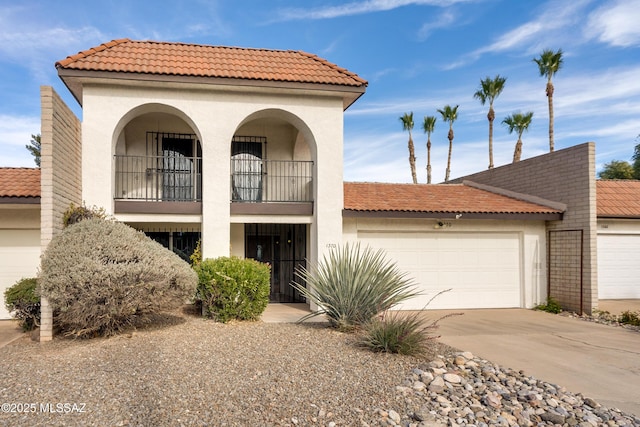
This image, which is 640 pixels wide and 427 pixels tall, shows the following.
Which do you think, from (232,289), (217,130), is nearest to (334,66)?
(217,130)

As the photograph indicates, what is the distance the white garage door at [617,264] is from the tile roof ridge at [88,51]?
51.0ft

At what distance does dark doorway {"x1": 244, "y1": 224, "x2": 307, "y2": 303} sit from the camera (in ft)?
46.6

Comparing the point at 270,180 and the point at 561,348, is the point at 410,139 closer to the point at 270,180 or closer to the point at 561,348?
the point at 270,180

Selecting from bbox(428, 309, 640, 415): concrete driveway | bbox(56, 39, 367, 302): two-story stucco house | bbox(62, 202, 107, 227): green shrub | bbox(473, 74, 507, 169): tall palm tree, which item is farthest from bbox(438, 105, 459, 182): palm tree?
bbox(62, 202, 107, 227): green shrub

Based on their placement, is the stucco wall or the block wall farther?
the stucco wall

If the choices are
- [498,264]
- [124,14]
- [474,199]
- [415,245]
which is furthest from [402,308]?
[124,14]

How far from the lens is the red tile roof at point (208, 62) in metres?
11.1

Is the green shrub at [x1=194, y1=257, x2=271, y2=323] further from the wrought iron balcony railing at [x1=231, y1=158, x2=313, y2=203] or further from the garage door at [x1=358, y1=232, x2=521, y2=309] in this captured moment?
the wrought iron balcony railing at [x1=231, y1=158, x2=313, y2=203]

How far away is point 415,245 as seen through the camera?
1326cm

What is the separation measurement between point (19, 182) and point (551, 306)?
578 inches

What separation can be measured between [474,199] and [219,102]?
27.0 ft

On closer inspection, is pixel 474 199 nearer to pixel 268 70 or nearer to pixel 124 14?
pixel 268 70

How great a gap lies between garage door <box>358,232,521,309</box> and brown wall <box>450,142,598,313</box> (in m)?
1.16

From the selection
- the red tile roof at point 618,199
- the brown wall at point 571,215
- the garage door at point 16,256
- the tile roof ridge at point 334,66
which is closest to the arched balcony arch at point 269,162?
the tile roof ridge at point 334,66
